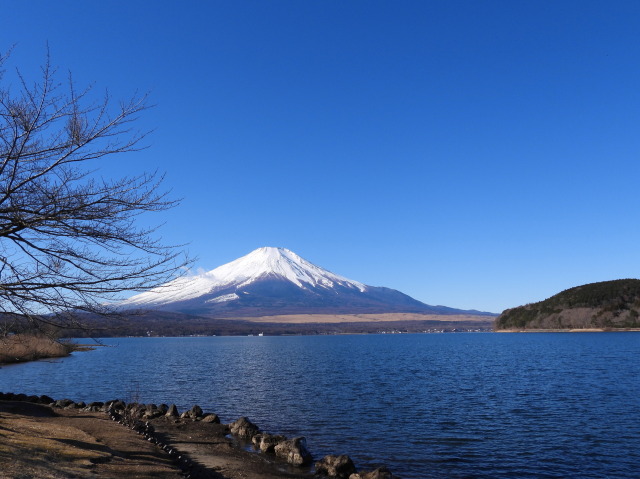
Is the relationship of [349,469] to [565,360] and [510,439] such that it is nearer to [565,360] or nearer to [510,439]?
[510,439]

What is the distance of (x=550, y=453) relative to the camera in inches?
783

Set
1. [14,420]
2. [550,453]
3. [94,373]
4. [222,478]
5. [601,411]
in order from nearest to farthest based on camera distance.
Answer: [222,478] → [14,420] → [550,453] → [601,411] → [94,373]

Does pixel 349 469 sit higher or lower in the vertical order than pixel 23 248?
lower

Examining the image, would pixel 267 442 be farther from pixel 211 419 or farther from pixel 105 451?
pixel 105 451

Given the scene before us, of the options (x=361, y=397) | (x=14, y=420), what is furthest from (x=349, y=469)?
(x=361, y=397)

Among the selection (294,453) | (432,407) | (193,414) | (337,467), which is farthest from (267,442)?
(432,407)

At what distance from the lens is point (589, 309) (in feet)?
544

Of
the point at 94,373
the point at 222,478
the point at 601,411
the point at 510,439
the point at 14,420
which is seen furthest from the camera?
the point at 94,373

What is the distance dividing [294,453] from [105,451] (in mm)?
6863

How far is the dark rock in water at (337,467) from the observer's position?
1716 centimetres

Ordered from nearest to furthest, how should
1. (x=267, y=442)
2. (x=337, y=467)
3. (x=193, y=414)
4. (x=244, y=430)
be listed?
1. (x=337, y=467)
2. (x=267, y=442)
3. (x=244, y=430)
4. (x=193, y=414)

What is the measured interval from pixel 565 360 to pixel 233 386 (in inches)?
1654

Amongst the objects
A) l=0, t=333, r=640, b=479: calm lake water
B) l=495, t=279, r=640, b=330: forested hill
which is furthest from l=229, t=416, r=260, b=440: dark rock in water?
l=495, t=279, r=640, b=330: forested hill

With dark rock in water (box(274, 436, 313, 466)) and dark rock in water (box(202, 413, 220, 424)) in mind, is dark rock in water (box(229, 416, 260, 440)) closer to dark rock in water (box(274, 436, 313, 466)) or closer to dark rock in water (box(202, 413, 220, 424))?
dark rock in water (box(202, 413, 220, 424))
